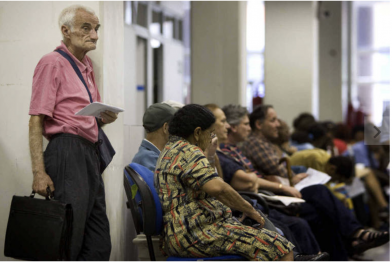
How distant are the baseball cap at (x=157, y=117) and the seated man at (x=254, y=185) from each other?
688 millimetres

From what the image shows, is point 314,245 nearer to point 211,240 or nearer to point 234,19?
point 211,240

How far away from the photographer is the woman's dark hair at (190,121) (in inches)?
105

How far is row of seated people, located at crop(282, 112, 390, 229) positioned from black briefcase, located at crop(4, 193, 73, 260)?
317 cm

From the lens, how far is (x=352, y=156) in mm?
6957

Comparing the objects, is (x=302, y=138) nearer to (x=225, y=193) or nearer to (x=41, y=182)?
(x=225, y=193)

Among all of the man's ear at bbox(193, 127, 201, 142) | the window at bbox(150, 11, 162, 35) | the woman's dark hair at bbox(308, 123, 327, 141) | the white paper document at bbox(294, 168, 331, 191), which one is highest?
the window at bbox(150, 11, 162, 35)

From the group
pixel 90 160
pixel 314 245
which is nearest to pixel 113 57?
pixel 90 160

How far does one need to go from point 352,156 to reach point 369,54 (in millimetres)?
9899

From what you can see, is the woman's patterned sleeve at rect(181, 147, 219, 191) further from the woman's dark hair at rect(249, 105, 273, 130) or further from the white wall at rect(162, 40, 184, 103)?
the white wall at rect(162, 40, 184, 103)

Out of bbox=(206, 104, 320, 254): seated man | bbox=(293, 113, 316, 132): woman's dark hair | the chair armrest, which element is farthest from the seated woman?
bbox=(293, 113, 316, 132): woman's dark hair

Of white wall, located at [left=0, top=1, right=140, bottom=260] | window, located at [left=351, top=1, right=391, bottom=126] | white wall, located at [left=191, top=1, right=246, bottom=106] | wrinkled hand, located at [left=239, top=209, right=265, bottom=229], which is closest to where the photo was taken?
wrinkled hand, located at [left=239, top=209, right=265, bottom=229]

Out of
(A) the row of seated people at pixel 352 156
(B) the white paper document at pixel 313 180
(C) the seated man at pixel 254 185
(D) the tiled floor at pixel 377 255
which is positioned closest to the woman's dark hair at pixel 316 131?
(A) the row of seated people at pixel 352 156

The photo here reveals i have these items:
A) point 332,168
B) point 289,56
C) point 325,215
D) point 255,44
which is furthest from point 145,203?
point 255,44

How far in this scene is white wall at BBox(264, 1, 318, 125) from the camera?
8.10 meters
